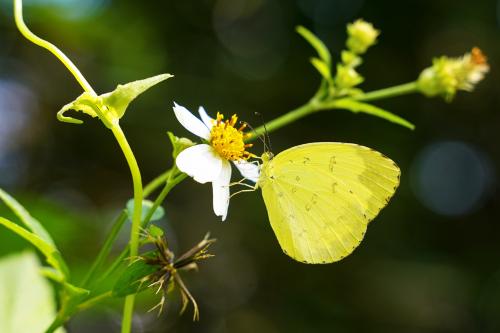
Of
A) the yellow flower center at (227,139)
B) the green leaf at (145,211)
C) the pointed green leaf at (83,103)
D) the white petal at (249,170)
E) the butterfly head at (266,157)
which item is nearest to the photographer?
the pointed green leaf at (83,103)

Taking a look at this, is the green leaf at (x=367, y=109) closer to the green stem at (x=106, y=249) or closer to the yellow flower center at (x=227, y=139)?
the yellow flower center at (x=227, y=139)

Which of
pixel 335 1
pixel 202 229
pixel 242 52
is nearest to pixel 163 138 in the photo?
pixel 202 229

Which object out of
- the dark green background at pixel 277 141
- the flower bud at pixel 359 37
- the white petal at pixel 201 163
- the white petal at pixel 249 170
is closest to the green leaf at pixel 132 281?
the white petal at pixel 201 163

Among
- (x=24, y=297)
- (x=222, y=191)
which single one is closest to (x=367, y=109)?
(x=222, y=191)

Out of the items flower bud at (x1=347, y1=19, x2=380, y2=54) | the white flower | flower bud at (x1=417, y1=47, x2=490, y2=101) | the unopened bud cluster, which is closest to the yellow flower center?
the white flower

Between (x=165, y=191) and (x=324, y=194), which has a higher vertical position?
(x=324, y=194)

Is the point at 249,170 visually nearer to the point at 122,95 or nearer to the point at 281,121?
the point at 281,121
